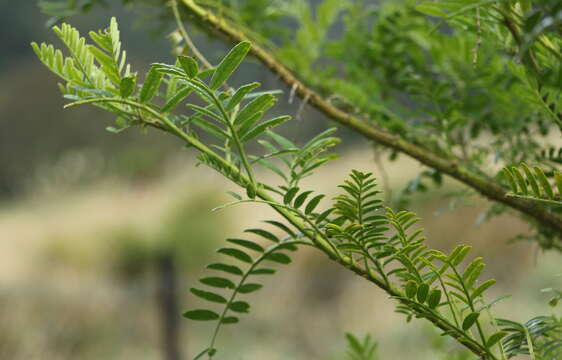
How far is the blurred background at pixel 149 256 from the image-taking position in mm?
1900

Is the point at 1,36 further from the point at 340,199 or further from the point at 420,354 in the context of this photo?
the point at 340,199

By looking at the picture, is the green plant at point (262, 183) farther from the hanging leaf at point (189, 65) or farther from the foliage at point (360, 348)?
the foliage at point (360, 348)

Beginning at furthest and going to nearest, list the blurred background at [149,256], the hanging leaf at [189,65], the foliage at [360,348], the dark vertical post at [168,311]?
the blurred background at [149,256] < the dark vertical post at [168,311] < the foliage at [360,348] < the hanging leaf at [189,65]

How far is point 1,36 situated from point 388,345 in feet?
17.8

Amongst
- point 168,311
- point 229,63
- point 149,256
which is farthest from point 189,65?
point 149,256

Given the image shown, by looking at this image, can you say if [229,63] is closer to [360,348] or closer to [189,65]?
[189,65]

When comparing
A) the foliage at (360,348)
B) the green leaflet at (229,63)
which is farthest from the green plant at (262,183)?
the foliage at (360,348)

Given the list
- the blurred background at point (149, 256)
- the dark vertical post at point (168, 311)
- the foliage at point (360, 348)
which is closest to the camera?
the foliage at point (360, 348)

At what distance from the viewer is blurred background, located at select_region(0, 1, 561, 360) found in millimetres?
1900

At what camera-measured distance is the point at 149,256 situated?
Answer: 273 cm

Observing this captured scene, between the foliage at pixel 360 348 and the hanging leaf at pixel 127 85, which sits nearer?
the hanging leaf at pixel 127 85

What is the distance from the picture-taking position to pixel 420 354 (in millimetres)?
1760

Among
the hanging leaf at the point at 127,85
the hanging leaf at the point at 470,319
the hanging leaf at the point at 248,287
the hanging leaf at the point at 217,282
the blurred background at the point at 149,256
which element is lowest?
the hanging leaf at the point at 470,319

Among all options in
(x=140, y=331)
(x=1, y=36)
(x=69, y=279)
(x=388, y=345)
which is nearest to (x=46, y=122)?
(x=1, y=36)
